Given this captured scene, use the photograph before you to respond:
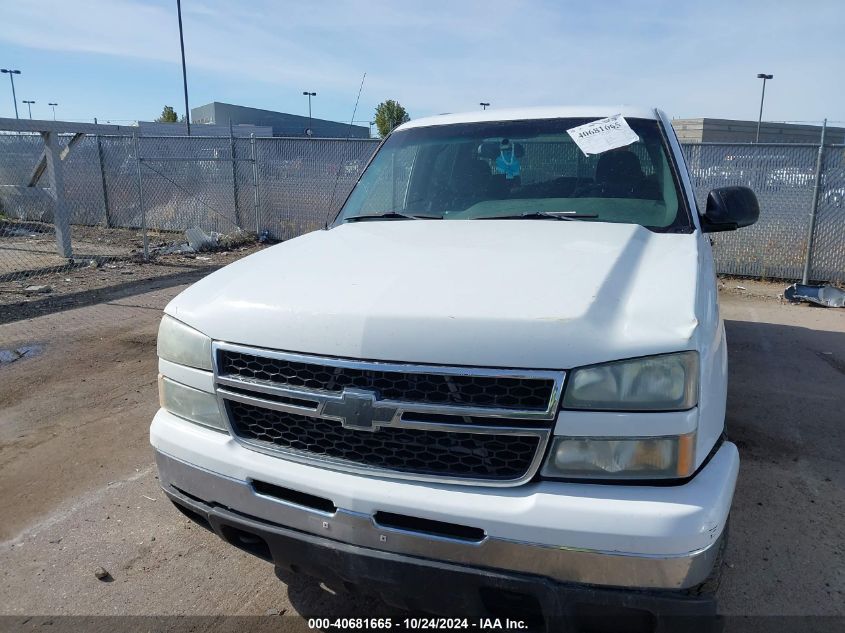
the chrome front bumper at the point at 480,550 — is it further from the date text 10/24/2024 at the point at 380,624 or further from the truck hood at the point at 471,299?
the date text 10/24/2024 at the point at 380,624

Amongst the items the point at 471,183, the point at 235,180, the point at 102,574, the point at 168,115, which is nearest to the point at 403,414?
the point at 102,574

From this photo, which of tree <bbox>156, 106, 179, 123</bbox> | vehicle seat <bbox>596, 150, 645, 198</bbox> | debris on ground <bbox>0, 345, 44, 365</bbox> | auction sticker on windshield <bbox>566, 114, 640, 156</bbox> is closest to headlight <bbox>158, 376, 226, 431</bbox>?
vehicle seat <bbox>596, 150, 645, 198</bbox>

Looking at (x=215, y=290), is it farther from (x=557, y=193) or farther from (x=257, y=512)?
(x=557, y=193)

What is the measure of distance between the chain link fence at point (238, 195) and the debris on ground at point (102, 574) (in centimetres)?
730

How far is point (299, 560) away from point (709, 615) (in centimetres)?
119

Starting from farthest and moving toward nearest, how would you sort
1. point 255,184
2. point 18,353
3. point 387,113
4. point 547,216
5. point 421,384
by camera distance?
point 387,113, point 255,184, point 18,353, point 547,216, point 421,384

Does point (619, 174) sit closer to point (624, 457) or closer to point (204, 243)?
point (624, 457)

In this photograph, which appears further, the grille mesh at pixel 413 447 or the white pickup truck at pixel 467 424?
the grille mesh at pixel 413 447

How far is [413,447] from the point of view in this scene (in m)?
1.91

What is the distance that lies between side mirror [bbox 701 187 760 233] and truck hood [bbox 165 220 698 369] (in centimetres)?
65

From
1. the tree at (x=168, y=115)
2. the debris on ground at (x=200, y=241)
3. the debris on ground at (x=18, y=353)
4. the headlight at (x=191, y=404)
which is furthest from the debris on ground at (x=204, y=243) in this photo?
the tree at (x=168, y=115)

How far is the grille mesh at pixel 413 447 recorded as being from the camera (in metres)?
1.83

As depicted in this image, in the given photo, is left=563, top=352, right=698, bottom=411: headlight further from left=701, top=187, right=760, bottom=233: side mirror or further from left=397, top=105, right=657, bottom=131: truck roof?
left=397, top=105, right=657, bottom=131: truck roof

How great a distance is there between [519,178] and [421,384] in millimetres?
1883
